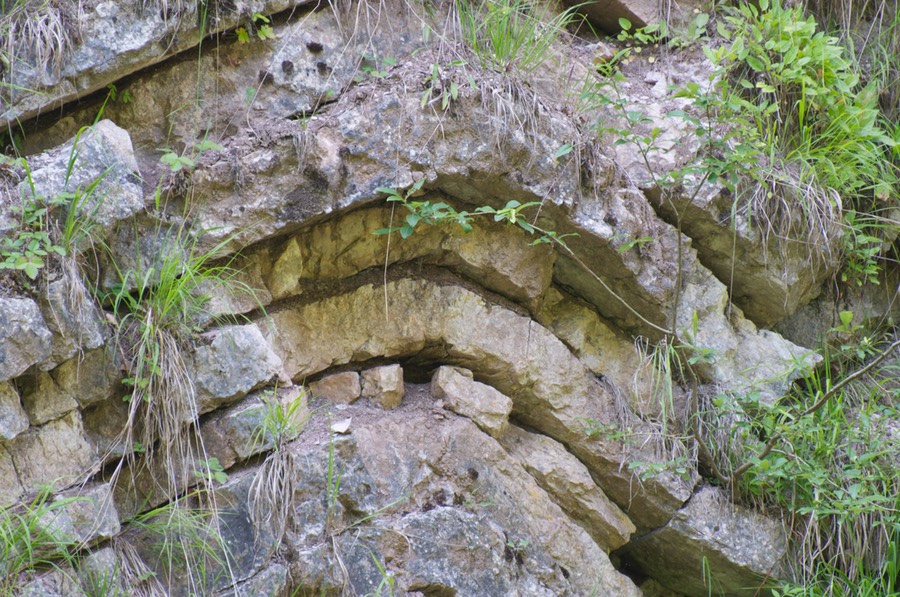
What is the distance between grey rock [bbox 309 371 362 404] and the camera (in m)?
3.06

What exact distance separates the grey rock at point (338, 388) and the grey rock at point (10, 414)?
99 centimetres

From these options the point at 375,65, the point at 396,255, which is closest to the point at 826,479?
the point at 396,255

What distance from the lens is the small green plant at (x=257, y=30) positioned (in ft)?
10.1

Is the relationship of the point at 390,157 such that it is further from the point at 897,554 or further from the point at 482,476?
the point at 897,554

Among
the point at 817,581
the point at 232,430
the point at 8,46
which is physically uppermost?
the point at 8,46

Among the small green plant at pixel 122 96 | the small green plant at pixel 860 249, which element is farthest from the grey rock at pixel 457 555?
the small green plant at pixel 860 249

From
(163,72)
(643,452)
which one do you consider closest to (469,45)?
(163,72)

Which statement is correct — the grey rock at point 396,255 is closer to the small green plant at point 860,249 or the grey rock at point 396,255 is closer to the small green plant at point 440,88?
the small green plant at point 440,88

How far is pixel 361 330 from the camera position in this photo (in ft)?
10.2

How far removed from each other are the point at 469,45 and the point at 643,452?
5.93 ft

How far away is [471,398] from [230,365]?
95cm

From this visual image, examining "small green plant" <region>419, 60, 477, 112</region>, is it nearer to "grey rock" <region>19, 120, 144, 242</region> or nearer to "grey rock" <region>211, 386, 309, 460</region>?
"grey rock" <region>19, 120, 144, 242</region>

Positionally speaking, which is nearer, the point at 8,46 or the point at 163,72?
the point at 8,46

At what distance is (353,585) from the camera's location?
2.73 metres
